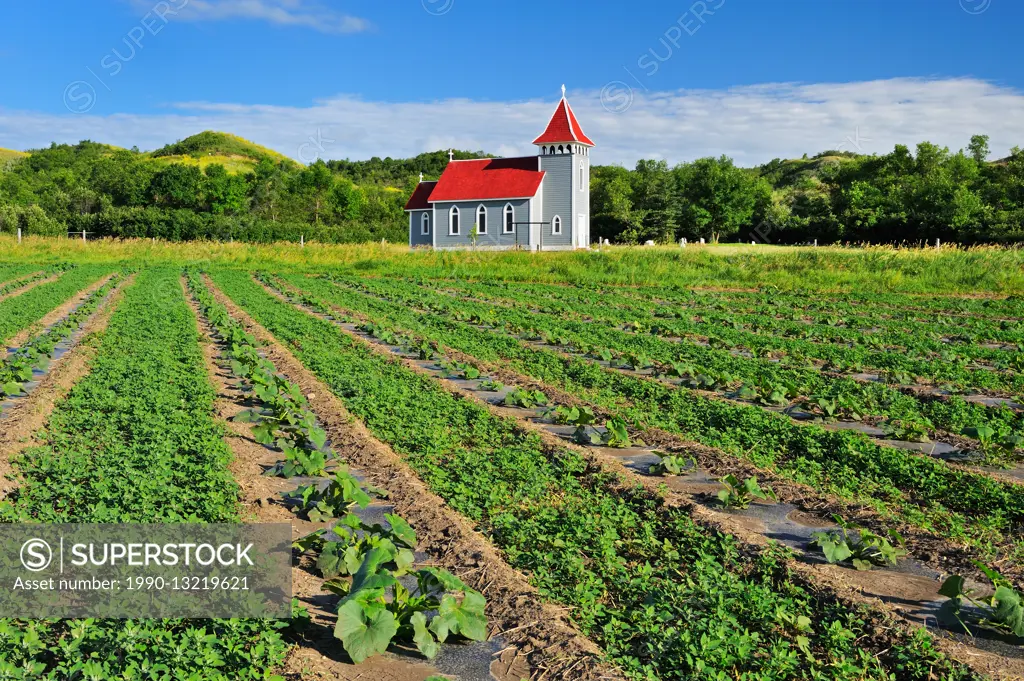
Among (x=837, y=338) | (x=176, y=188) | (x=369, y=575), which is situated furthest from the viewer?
(x=176, y=188)

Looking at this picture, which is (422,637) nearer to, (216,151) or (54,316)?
(54,316)

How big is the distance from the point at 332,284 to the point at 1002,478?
25230 mm

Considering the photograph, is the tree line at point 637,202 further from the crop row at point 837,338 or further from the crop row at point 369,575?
the crop row at point 369,575

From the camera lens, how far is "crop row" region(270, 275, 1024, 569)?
6328mm

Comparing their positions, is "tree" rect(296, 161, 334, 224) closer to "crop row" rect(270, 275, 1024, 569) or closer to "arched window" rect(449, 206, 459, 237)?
"arched window" rect(449, 206, 459, 237)

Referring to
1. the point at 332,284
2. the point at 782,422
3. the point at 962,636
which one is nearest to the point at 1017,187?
the point at 332,284

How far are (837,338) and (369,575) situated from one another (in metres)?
13.2

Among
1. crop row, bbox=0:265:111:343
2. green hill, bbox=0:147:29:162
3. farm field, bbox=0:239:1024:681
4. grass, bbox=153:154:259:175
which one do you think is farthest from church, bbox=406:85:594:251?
green hill, bbox=0:147:29:162

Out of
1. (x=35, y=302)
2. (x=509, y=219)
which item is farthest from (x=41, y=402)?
(x=509, y=219)

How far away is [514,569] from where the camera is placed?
17.5 feet

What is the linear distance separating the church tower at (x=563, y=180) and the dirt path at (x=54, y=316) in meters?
33.1

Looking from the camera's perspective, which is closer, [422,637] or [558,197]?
[422,637]

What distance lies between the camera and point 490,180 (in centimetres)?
5766

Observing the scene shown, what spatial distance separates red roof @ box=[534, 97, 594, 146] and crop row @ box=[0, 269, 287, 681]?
44.5 m
